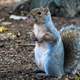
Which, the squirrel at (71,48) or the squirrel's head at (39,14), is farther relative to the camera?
the squirrel at (71,48)

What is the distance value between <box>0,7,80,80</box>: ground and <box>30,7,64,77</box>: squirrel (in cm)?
28

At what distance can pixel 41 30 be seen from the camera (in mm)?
4770

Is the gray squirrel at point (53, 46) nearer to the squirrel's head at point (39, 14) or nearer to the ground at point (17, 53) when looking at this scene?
the squirrel's head at point (39, 14)

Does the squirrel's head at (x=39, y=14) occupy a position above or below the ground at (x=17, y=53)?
above

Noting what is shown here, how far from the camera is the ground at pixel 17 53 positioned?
5.38 m

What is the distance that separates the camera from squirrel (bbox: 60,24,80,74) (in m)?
5.03

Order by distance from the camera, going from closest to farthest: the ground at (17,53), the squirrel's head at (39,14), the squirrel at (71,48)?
the squirrel's head at (39,14) < the squirrel at (71,48) < the ground at (17,53)

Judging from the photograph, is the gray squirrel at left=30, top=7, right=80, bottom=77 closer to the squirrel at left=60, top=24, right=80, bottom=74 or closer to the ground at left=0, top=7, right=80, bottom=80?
the squirrel at left=60, top=24, right=80, bottom=74

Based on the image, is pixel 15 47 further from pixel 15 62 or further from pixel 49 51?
pixel 49 51

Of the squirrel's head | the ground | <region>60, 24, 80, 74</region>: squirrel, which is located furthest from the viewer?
the ground

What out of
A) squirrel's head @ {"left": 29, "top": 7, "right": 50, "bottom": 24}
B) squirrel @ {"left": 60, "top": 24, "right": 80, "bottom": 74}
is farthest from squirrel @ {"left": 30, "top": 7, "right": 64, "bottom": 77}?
squirrel @ {"left": 60, "top": 24, "right": 80, "bottom": 74}

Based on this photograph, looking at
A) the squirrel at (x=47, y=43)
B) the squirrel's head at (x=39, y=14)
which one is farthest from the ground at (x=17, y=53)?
the squirrel's head at (x=39, y=14)

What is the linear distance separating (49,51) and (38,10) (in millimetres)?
508

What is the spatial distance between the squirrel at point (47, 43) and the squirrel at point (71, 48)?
12 cm
